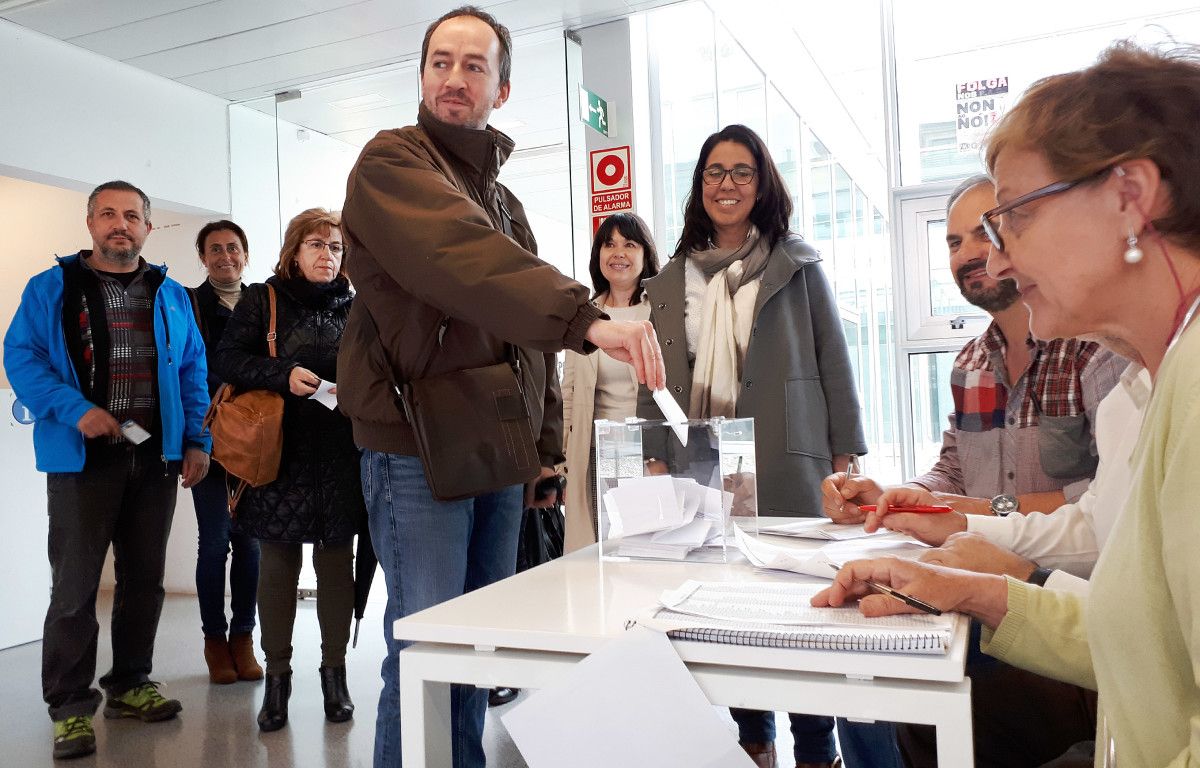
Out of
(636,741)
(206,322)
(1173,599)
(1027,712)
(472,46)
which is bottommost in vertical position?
(1027,712)

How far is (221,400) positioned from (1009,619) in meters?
2.57

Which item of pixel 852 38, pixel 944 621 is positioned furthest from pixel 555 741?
pixel 852 38

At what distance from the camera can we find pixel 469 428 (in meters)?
1.57

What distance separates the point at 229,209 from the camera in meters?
5.12

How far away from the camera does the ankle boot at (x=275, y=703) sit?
289 centimetres

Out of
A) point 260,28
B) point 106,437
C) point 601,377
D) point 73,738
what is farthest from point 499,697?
point 260,28

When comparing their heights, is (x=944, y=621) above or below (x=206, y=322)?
below

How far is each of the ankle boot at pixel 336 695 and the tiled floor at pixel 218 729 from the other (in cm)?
3

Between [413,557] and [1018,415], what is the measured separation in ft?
3.73

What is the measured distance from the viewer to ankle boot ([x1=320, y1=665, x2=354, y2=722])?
Result: 295 centimetres

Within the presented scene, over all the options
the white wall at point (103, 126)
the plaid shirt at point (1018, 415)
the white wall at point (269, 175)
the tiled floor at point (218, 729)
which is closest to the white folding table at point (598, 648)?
the plaid shirt at point (1018, 415)

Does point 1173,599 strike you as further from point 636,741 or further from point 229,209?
point 229,209

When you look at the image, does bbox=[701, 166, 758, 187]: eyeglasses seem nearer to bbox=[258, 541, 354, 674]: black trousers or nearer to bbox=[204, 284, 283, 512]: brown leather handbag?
bbox=[204, 284, 283, 512]: brown leather handbag

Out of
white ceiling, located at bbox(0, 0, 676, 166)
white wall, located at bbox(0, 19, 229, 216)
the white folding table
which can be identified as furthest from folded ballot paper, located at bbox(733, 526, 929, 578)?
white wall, located at bbox(0, 19, 229, 216)
